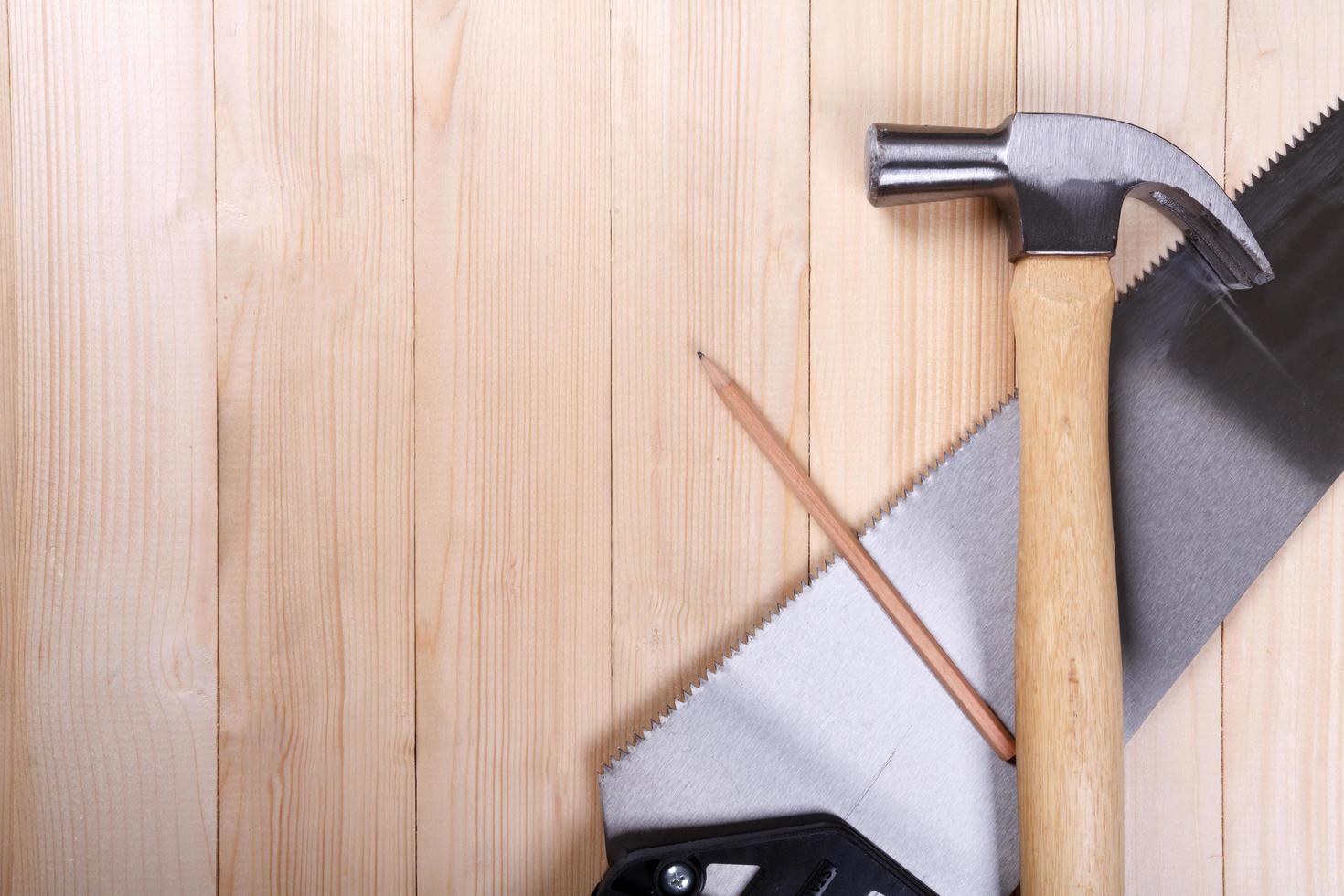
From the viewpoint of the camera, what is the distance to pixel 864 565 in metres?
0.73

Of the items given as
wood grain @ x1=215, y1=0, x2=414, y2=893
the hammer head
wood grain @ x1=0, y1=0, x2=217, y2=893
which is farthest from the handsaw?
wood grain @ x1=0, y1=0, x2=217, y2=893

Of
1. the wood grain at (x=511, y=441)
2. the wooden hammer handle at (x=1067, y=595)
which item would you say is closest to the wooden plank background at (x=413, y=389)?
the wood grain at (x=511, y=441)

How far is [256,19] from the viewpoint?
0.75 metres

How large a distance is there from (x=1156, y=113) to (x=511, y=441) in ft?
2.16

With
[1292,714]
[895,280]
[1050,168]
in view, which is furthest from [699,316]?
[1292,714]

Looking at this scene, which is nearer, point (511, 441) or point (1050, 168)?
point (1050, 168)

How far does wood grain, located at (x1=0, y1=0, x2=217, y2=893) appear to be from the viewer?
0.75m

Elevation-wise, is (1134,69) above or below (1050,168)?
above

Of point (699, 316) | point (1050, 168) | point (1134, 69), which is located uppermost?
point (1134, 69)

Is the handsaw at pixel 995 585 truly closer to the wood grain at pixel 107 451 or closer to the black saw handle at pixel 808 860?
the black saw handle at pixel 808 860

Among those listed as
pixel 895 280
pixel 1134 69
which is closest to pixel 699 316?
pixel 895 280

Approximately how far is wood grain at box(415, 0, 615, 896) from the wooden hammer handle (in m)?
0.35

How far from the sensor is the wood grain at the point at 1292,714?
77 cm

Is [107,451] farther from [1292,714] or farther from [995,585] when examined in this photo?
[1292,714]
